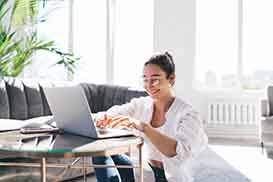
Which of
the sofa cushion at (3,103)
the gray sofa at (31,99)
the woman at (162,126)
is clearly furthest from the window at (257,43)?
the woman at (162,126)

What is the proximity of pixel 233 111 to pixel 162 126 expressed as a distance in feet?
14.9

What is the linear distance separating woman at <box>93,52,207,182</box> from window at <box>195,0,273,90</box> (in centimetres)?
465

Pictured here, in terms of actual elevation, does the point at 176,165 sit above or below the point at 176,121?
below

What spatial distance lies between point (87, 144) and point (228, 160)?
10.2ft

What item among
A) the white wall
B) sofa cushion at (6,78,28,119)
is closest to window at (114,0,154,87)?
the white wall

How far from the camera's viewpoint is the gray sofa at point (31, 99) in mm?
3041

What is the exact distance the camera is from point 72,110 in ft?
5.10

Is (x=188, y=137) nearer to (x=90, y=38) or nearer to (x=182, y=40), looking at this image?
(x=182, y=40)

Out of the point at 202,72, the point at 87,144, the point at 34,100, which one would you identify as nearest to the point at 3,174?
the point at 34,100

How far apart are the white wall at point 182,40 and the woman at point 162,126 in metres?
4.43

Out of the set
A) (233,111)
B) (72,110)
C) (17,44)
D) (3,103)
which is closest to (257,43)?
(233,111)

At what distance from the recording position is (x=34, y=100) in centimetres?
333

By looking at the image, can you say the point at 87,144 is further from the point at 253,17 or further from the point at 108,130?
the point at 253,17

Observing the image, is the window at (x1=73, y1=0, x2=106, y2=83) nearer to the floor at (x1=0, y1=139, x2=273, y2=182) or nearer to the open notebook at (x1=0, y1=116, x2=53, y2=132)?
the floor at (x1=0, y1=139, x2=273, y2=182)
